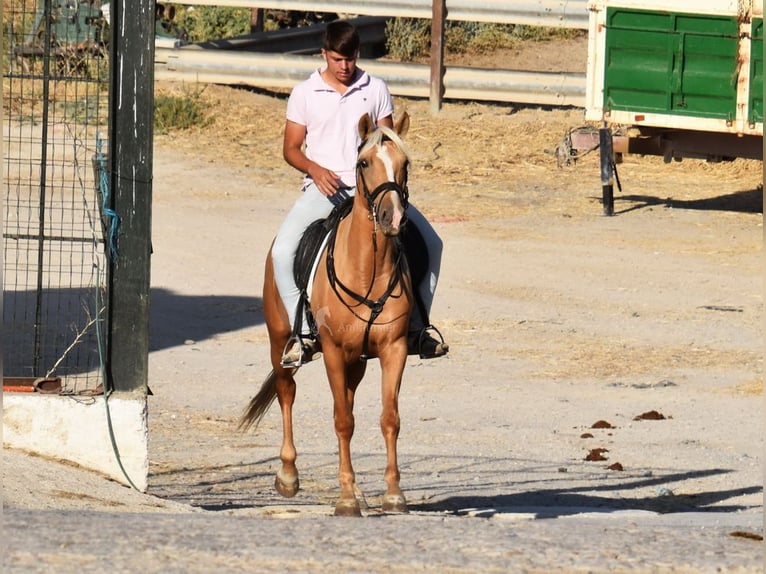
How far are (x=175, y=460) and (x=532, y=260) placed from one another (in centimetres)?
784

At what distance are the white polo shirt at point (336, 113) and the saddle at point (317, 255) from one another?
27 centimetres

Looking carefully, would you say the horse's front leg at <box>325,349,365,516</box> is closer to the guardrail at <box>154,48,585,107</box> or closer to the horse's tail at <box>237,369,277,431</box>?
the horse's tail at <box>237,369,277,431</box>

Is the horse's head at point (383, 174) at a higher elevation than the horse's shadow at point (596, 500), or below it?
higher

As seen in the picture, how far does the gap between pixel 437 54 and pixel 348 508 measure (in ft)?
54.3

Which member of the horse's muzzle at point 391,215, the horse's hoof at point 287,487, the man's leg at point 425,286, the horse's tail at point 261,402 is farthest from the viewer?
the horse's tail at point 261,402

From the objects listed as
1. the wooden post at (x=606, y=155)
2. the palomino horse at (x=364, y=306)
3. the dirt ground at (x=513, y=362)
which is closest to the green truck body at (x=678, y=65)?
the wooden post at (x=606, y=155)

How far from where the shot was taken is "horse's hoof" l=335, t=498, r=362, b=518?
8125 millimetres

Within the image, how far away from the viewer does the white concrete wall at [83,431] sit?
911 cm

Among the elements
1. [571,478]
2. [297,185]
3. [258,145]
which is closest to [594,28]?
[297,185]

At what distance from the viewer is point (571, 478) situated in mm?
10164

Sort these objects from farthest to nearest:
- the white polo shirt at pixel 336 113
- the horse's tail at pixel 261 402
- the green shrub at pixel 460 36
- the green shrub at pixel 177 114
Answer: the green shrub at pixel 460 36 < the green shrub at pixel 177 114 < the horse's tail at pixel 261 402 < the white polo shirt at pixel 336 113

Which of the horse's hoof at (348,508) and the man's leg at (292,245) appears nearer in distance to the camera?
the horse's hoof at (348,508)

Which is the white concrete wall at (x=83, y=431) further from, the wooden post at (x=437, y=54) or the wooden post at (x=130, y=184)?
the wooden post at (x=437, y=54)

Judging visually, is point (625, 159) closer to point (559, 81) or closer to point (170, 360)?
point (559, 81)
